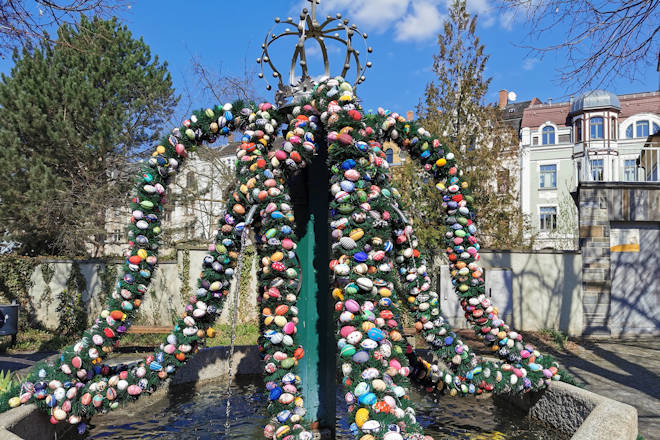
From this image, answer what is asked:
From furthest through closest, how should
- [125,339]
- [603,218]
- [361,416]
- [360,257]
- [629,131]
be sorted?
[629,131], [603,218], [125,339], [360,257], [361,416]

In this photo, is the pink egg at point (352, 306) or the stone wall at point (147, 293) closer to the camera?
the pink egg at point (352, 306)

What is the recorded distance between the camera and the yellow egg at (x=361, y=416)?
2.33 m

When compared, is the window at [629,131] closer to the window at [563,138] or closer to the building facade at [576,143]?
the building facade at [576,143]

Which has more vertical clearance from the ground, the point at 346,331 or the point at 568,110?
the point at 568,110

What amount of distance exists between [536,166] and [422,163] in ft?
111

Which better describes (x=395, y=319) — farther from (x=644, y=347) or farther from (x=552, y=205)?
(x=552, y=205)

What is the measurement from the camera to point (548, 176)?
111 ft

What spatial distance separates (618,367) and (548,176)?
28905mm

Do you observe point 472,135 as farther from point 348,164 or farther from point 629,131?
point 629,131

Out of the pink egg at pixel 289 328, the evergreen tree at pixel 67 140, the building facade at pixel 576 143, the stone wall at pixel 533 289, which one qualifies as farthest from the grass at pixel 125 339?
the building facade at pixel 576 143

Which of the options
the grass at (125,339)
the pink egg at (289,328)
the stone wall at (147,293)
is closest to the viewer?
the pink egg at (289,328)

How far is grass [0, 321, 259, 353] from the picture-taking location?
9.60 meters

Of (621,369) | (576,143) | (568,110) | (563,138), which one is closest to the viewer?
(621,369)

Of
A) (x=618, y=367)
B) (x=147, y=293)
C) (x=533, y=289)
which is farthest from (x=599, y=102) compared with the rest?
(x=147, y=293)
